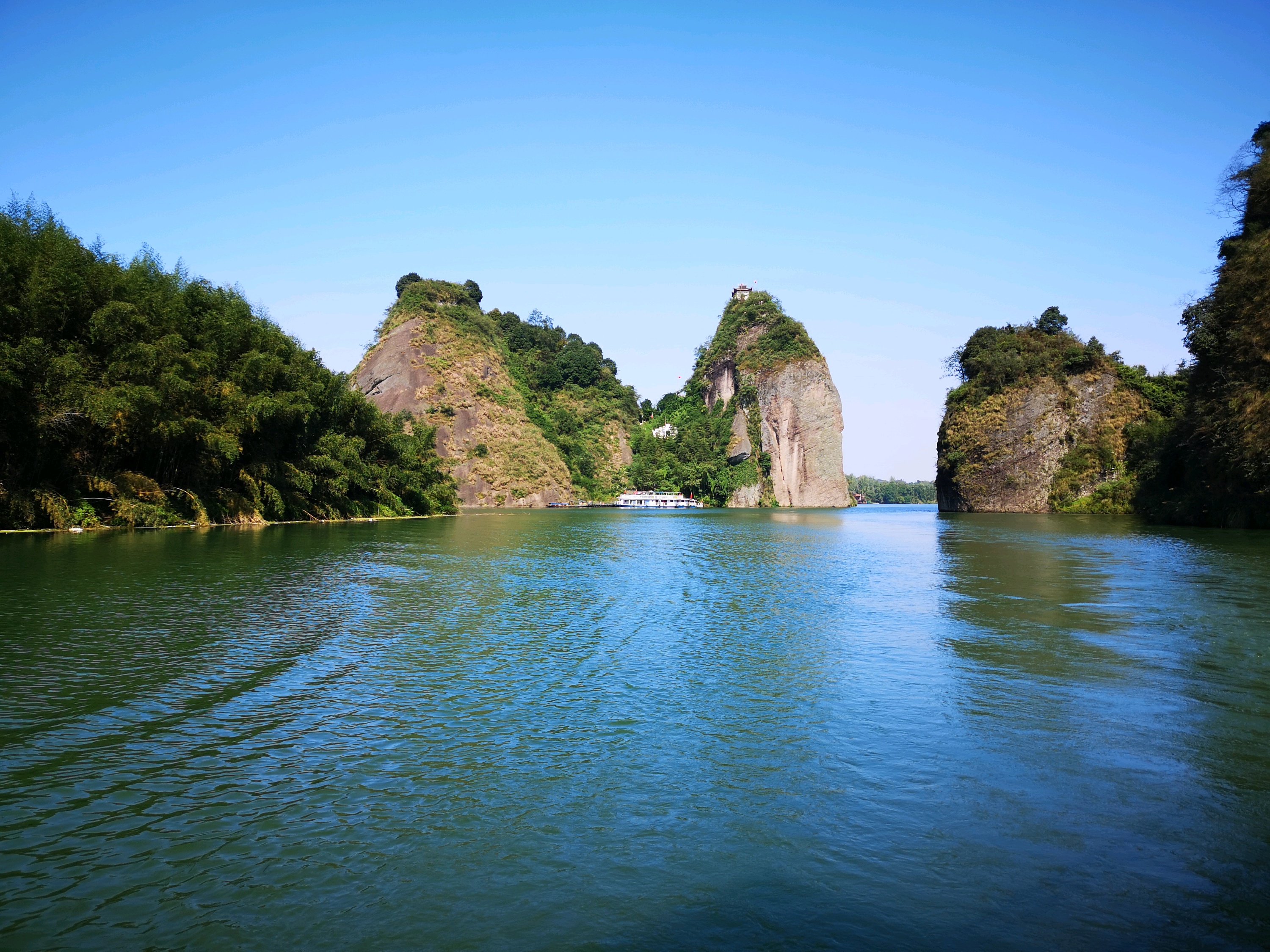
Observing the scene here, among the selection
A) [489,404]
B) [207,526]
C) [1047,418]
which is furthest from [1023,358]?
[207,526]

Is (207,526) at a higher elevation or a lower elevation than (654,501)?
lower

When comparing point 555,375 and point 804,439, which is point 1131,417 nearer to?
point 804,439

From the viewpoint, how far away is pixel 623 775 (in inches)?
265

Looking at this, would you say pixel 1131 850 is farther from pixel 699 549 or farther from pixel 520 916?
pixel 699 549

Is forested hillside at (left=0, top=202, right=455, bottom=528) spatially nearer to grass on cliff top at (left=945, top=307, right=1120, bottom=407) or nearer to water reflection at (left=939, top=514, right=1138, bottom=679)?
water reflection at (left=939, top=514, right=1138, bottom=679)

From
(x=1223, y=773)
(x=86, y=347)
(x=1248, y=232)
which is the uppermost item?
(x=1248, y=232)

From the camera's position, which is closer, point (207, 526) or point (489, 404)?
point (207, 526)

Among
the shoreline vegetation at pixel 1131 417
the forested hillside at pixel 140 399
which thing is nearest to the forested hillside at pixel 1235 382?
the shoreline vegetation at pixel 1131 417

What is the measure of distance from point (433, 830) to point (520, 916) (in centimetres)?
137

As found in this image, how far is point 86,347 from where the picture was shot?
29719mm

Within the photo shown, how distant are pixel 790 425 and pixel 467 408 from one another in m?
51.4

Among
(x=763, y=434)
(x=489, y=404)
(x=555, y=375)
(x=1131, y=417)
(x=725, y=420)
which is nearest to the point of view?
(x=1131, y=417)

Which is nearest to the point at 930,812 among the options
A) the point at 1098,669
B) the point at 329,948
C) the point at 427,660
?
the point at 329,948

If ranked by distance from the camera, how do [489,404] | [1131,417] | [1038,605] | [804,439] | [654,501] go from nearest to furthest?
[1038,605]
[1131,417]
[489,404]
[654,501]
[804,439]
